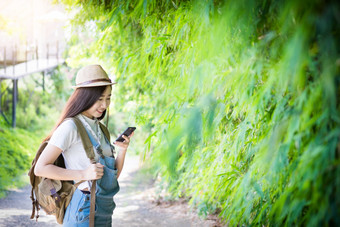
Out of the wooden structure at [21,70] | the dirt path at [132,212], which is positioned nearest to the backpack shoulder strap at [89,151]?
the dirt path at [132,212]

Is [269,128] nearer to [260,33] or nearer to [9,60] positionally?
[260,33]

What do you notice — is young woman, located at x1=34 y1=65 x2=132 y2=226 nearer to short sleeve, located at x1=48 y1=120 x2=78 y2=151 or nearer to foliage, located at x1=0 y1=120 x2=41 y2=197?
short sleeve, located at x1=48 y1=120 x2=78 y2=151

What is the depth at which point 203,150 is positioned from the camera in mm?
2852

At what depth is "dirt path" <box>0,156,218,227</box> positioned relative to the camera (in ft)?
15.1

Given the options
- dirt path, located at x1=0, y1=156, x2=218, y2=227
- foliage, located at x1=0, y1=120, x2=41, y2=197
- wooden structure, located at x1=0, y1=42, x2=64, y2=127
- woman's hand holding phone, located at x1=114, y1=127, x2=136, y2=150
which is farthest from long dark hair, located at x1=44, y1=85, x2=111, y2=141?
wooden structure, located at x1=0, y1=42, x2=64, y2=127

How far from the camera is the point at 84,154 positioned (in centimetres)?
209

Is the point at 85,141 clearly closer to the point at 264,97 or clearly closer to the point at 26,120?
the point at 264,97

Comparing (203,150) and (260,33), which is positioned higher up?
(260,33)

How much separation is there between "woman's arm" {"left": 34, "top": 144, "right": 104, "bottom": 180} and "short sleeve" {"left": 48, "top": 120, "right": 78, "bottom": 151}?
28 mm

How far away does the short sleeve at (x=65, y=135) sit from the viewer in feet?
6.55

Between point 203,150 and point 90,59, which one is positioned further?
point 90,59

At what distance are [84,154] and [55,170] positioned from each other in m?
0.18

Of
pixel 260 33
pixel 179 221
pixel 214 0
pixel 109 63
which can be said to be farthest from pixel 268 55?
pixel 109 63

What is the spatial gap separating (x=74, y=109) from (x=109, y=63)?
355 centimetres
